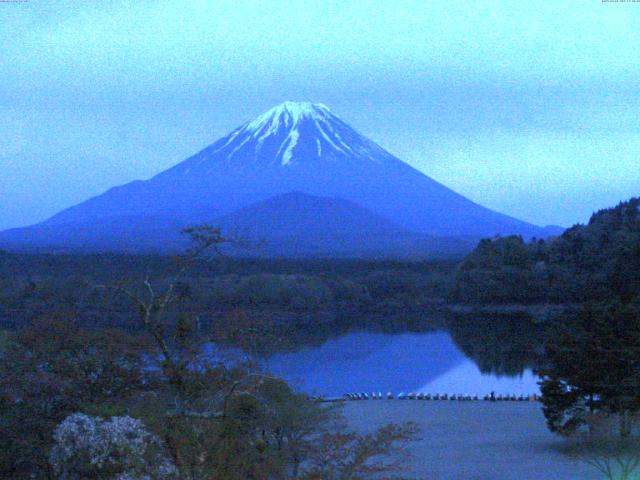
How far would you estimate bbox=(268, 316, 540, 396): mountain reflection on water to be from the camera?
19703mm

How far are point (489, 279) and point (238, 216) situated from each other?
145 ft

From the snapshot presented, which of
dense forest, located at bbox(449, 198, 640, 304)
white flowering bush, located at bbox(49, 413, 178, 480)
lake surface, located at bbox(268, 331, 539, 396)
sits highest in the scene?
dense forest, located at bbox(449, 198, 640, 304)

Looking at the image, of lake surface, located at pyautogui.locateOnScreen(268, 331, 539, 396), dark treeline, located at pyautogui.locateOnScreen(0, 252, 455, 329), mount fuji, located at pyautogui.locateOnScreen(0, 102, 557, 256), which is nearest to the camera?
lake surface, located at pyautogui.locateOnScreen(268, 331, 539, 396)

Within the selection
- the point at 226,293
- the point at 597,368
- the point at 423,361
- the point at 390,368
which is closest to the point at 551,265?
the point at 226,293

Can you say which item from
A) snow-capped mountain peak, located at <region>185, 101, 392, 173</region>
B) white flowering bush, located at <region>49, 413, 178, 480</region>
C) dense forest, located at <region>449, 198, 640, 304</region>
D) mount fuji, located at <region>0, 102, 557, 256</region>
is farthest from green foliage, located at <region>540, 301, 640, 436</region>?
snow-capped mountain peak, located at <region>185, 101, 392, 173</region>

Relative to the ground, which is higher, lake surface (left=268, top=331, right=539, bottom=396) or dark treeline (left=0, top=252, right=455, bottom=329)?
dark treeline (left=0, top=252, right=455, bottom=329)

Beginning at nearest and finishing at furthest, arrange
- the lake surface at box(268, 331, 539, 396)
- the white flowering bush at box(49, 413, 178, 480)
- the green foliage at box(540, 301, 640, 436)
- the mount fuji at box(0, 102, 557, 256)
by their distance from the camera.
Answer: the white flowering bush at box(49, 413, 178, 480), the green foliage at box(540, 301, 640, 436), the lake surface at box(268, 331, 539, 396), the mount fuji at box(0, 102, 557, 256)

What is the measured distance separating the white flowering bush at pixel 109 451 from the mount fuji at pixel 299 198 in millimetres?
68861

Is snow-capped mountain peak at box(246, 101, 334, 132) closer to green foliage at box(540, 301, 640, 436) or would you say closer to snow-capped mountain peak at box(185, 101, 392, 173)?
snow-capped mountain peak at box(185, 101, 392, 173)

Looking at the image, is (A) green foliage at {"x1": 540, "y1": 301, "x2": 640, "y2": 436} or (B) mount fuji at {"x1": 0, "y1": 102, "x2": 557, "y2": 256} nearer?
(A) green foliage at {"x1": 540, "y1": 301, "x2": 640, "y2": 436}

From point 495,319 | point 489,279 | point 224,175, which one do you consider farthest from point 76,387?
point 224,175

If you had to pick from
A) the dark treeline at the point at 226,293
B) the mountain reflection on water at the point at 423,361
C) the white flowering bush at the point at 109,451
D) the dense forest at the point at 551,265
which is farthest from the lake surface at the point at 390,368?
the white flowering bush at the point at 109,451

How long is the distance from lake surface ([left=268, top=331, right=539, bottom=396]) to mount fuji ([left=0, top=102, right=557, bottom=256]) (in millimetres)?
48273

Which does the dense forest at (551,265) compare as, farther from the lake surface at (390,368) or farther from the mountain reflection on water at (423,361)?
the lake surface at (390,368)
